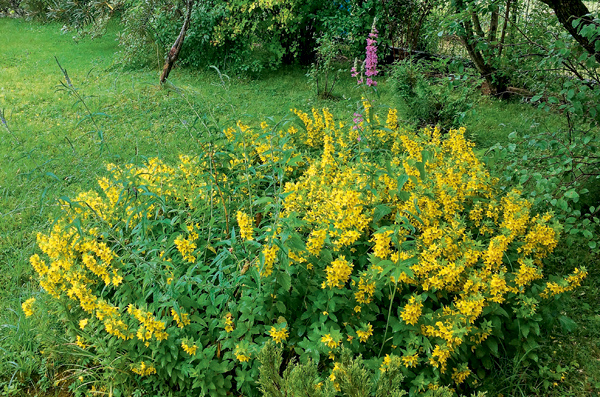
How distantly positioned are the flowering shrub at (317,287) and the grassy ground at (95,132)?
0.35 m

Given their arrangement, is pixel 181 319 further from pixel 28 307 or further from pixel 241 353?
pixel 28 307

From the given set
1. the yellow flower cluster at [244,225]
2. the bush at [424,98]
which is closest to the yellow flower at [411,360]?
the yellow flower cluster at [244,225]

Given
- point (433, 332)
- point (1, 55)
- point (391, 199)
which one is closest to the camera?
point (433, 332)

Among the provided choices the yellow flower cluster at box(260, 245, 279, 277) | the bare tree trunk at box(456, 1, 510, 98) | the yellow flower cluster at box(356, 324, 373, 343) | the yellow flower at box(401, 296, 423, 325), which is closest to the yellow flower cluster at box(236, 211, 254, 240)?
the yellow flower cluster at box(260, 245, 279, 277)

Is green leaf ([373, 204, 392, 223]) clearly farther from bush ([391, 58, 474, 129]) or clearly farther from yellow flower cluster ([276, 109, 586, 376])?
bush ([391, 58, 474, 129])

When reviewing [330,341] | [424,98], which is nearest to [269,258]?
[330,341]

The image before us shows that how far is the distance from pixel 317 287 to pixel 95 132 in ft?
10.5

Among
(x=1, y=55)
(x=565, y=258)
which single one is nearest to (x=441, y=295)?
(x=565, y=258)

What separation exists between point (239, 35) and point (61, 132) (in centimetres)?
338

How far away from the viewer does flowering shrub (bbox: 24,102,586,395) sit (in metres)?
1.99

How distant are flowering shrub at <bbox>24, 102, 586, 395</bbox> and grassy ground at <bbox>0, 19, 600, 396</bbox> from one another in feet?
1.15

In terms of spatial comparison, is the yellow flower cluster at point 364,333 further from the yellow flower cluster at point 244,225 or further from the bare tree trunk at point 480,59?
the bare tree trunk at point 480,59

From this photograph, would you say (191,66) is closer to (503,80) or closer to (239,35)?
(239,35)

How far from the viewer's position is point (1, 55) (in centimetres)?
901
